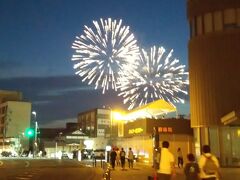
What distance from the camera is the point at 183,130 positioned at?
150ft

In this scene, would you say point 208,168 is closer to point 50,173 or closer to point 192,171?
point 192,171

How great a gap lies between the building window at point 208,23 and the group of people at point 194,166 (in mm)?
29917

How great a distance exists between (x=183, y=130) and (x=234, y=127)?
7486 mm

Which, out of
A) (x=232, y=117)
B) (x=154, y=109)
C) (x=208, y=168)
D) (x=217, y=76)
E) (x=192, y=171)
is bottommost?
(x=192, y=171)

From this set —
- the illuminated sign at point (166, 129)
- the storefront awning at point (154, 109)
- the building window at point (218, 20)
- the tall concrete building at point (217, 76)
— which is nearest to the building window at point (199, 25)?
the tall concrete building at point (217, 76)

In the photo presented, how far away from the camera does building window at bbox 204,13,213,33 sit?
4116 centimetres

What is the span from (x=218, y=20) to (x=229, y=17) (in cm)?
109

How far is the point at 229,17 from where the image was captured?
4022 cm

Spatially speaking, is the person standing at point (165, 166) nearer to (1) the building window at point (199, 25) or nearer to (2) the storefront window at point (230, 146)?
(2) the storefront window at point (230, 146)

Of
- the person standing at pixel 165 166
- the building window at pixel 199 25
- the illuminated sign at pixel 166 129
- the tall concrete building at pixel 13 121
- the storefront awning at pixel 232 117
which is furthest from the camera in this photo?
the tall concrete building at pixel 13 121

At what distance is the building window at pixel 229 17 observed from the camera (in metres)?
40.1

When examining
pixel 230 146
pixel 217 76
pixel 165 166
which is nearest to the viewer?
pixel 165 166

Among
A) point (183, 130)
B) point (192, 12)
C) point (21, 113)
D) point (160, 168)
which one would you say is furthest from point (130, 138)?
point (21, 113)

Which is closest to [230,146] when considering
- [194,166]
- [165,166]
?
[194,166]
